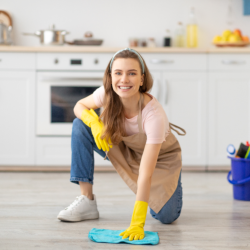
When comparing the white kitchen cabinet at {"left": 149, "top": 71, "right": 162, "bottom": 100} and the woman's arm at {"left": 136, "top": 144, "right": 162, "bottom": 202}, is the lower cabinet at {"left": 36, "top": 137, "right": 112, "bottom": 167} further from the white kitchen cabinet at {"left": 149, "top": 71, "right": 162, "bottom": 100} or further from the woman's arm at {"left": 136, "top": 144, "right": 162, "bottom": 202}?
the woman's arm at {"left": 136, "top": 144, "right": 162, "bottom": 202}

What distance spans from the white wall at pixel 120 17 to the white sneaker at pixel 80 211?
216cm

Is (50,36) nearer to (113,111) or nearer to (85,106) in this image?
(85,106)

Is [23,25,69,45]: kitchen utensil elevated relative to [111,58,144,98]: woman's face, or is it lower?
elevated

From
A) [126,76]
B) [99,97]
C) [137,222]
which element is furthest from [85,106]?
[137,222]

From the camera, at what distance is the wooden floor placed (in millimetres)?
1315

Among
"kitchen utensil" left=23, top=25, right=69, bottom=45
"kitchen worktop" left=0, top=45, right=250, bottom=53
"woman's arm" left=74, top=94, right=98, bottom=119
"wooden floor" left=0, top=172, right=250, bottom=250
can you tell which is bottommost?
"wooden floor" left=0, top=172, right=250, bottom=250

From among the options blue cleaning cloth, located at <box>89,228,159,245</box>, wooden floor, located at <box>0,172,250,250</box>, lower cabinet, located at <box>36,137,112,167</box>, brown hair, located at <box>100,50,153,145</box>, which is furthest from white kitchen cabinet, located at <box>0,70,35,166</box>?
blue cleaning cloth, located at <box>89,228,159,245</box>

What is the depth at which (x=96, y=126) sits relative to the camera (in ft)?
4.94

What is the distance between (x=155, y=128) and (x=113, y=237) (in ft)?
1.42

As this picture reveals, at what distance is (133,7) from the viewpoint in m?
3.47

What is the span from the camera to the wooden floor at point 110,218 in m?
1.32

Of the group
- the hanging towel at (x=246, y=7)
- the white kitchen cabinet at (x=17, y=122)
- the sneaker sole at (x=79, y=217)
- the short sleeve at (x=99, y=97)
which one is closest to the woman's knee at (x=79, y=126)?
the short sleeve at (x=99, y=97)

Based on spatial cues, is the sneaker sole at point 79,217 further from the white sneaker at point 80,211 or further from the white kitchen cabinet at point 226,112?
the white kitchen cabinet at point 226,112

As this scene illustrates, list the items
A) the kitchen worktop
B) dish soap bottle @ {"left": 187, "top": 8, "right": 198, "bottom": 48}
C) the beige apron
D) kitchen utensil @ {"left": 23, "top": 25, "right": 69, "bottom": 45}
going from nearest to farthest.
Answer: the beige apron < the kitchen worktop < kitchen utensil @ {"left": 23, "top": 25, "right": 69, "bottom": 45} < dish soap bottle @ {"left": 187, "top": 8, "right": 198, "bottom": 48}
